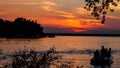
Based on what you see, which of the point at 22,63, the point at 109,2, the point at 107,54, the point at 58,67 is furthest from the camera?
the point at 107,54

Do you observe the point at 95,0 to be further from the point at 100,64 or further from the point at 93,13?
the point at 100,64

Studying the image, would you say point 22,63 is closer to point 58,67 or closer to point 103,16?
point 58,67

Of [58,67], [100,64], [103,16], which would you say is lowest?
[100,64]

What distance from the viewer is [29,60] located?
47.2 feet

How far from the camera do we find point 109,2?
39.3 ft

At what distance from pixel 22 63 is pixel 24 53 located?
0.77 metres

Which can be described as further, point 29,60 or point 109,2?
point 29,60

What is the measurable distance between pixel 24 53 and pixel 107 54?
44188 mm

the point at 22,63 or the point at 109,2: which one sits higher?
the point at 109,2

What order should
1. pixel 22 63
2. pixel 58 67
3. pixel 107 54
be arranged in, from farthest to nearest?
pixel 107 54
pixel 58 67
pixel 22 63

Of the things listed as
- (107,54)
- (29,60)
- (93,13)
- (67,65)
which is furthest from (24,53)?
(107,54)

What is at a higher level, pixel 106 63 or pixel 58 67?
pixel 58 67

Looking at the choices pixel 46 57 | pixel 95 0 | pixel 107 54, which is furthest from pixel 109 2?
pixel 107 54

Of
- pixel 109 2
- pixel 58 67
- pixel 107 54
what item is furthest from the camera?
pixel 107 54
